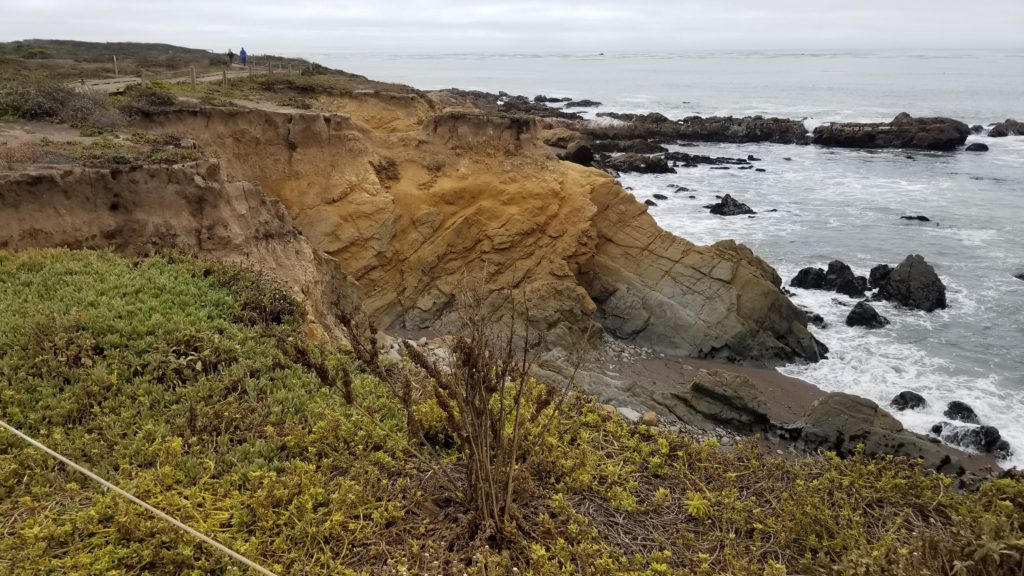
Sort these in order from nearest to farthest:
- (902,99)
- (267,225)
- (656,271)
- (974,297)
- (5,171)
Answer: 1. (5,171)
2. (267,225)
3. (656,271)
4. (974,297)
5. (902,99)

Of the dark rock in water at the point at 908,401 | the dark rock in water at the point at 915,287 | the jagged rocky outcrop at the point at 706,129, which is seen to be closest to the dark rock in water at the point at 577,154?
the dark rock in water at the point at 915,287

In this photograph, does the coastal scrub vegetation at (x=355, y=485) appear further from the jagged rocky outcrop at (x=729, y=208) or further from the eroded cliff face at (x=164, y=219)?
the jagged rocky outcrop at (x=729, y=208)

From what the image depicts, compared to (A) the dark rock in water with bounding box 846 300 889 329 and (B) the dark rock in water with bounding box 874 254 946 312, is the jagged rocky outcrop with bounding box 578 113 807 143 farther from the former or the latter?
(A) the dark rock in water with bounding box 846 300 889 329

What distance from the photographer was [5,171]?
8672 mm

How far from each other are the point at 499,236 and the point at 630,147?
2758cm

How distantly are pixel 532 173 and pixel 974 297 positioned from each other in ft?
46.9

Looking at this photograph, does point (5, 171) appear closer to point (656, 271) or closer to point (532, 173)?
point (532, 173)

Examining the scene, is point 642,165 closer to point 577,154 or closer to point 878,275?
point 577,154

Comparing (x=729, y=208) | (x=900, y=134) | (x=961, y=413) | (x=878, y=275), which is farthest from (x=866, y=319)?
(x=900, y=134)

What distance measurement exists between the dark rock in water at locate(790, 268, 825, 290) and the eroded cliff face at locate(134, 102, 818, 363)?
396 centimetres

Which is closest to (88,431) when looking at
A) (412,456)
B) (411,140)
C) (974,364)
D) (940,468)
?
(412,456)

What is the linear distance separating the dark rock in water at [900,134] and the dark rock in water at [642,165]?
60.3ft

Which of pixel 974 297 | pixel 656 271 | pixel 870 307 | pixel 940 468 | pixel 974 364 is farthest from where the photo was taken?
pixel 974 297

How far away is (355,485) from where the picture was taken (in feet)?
14.8
